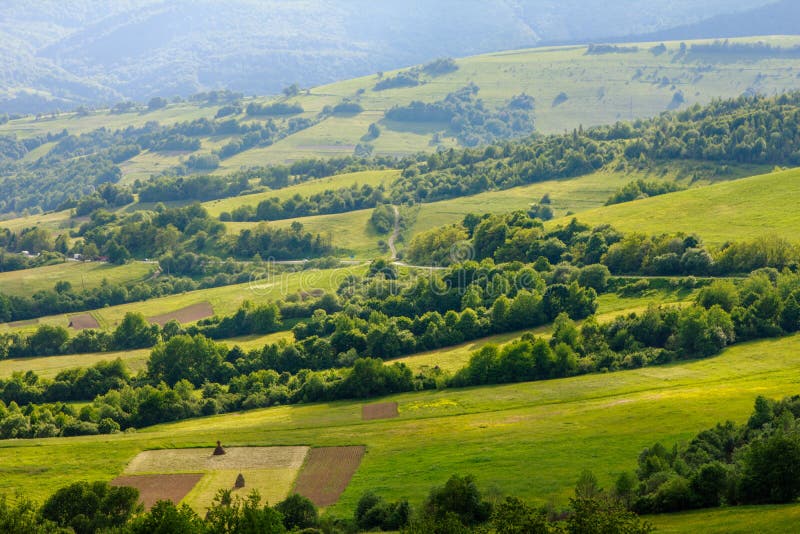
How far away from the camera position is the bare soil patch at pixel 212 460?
85.5m

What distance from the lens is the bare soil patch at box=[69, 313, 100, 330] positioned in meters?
167

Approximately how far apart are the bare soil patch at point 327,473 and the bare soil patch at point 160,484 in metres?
9.82

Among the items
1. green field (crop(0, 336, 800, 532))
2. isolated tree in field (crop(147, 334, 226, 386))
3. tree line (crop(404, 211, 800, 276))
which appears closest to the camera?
green field (crop(0, 336, 800, 532))

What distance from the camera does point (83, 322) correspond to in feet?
560

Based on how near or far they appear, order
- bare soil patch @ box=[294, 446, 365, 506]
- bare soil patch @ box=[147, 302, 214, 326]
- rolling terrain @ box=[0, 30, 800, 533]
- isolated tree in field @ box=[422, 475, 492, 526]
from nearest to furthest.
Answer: isolated tree in field @ box=[422, 475, 492, 526] < bare soil patch @ box=[294, 446, 365, 506] < rolling terrain @ box=[0, 30, 800, 533] < bare soil patch @ box=[147, 302, 214, 326]

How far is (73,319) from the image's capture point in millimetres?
173375

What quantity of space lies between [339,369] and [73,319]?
241ft

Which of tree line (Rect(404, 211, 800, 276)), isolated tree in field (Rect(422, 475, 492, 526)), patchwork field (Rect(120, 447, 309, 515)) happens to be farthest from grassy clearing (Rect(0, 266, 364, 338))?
isolated tree in field (Rect(422, 475, 492, 526))

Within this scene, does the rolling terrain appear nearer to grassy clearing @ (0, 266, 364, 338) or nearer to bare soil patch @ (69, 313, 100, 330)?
bare soil patch @ (69, 313, 100, 330)

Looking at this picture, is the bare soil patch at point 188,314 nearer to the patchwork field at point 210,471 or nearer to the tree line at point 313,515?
the patchwork field at point 210,471

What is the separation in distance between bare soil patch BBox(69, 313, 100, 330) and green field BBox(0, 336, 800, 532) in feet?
228

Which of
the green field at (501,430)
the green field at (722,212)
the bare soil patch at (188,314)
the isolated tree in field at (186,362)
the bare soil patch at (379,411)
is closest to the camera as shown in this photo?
the green field at (501,430)

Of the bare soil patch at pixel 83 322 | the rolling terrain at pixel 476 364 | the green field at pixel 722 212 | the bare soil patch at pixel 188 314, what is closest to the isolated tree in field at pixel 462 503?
the rolling terrain at pixel 476 364

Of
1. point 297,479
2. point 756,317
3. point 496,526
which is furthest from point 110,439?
point 756,317
